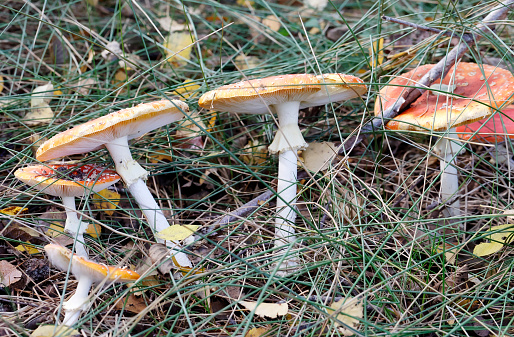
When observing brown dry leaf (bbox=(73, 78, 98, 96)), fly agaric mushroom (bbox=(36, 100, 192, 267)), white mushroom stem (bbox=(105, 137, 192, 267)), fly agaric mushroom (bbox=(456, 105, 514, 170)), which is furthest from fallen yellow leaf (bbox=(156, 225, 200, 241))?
brown dry leaf (bbox=(73, 78, 98, 96))

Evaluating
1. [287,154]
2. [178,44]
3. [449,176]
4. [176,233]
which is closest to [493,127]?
[449,176]

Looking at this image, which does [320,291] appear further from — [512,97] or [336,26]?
[336,26]

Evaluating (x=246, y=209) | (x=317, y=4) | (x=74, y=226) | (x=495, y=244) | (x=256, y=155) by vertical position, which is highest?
(x=317, y=4)

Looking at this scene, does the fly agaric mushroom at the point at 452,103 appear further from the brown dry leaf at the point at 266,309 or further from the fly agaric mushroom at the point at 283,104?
Result: the brown dry leaf at the point at 266,309

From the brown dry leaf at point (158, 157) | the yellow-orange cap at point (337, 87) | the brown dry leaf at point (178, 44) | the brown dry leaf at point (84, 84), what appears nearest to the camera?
the yellow-orange cap at point (337, 87)

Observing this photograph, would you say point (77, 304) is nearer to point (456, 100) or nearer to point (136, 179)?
point (136, 179)

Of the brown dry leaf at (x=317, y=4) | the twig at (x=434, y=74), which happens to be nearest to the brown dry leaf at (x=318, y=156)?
the twig at (x=434, y=74)

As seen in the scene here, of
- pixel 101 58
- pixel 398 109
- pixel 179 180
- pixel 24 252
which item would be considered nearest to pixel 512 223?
pixel 398 109
